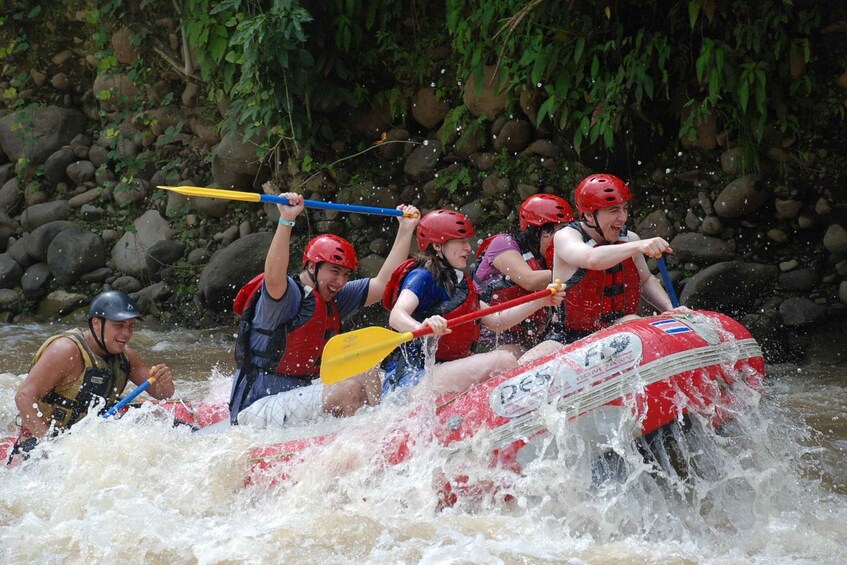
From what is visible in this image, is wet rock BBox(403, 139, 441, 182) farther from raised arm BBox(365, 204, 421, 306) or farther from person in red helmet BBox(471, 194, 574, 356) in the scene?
raised arm BBox(365, 204, 421, 306)

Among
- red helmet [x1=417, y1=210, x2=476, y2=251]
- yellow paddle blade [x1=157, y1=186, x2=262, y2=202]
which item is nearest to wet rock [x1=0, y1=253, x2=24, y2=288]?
yellow paddle blade [x1=157, y1=186, x2=262, y2=202]

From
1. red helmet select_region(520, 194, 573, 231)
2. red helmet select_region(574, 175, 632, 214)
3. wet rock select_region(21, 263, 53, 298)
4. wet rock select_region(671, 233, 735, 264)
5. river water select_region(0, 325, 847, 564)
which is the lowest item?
wet rock select_region(21, 263, 53, 298)

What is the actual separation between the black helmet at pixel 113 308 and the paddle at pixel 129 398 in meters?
0.37

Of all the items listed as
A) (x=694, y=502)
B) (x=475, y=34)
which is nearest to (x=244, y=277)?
(x=475, y=34)

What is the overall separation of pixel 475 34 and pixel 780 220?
275 cm

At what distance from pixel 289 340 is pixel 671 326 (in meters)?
1.78

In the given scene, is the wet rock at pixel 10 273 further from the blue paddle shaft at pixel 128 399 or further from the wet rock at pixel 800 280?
the wet rock at pixel 800 280

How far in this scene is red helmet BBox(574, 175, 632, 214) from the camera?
4547 millimetres

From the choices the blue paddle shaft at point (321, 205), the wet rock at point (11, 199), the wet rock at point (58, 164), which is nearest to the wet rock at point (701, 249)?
the blue paddle shaft at point (321, 205)

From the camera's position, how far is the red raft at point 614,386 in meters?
3.98

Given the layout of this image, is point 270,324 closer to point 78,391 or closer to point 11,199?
point 78,391

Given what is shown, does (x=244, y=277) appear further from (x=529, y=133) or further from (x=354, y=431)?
(x=354, y=431)

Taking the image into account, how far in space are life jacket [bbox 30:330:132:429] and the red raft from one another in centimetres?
165

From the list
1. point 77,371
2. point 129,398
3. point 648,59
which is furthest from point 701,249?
point 77,371
